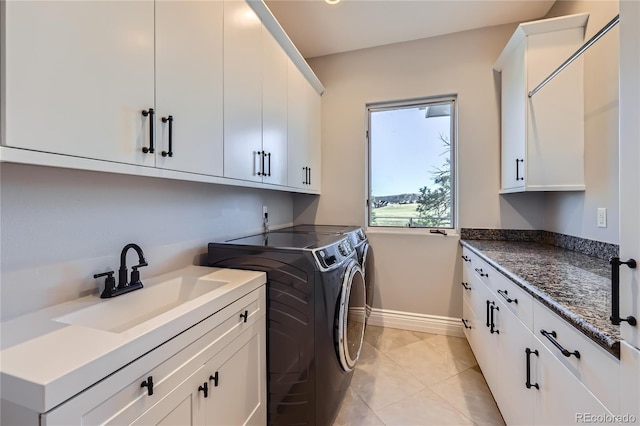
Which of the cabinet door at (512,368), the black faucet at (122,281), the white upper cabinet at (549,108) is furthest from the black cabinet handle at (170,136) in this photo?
the white upper cabinet at (549,108)

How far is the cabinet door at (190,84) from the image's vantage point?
3.51ft

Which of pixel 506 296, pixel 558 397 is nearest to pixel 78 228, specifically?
pixel 558 397

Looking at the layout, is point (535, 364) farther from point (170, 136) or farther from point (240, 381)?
point (170, 136)

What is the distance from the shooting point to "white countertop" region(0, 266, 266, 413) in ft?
1.84

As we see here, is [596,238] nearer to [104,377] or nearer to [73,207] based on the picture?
[104,377]

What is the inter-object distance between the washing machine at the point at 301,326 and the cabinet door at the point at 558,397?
2.82 feet

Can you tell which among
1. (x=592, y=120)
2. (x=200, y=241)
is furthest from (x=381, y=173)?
(x=200, y=241)

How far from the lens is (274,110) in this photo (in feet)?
6.55

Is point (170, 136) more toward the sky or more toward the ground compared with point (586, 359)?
more toward the sky

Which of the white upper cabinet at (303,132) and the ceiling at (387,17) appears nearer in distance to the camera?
the ceiling at (387,17)

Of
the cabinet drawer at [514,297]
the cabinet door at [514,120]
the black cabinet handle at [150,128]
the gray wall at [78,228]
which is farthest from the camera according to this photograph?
the cabinet door at [514,120]

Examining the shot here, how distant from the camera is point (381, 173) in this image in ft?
9.61

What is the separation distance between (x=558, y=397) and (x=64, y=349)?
1509 mm

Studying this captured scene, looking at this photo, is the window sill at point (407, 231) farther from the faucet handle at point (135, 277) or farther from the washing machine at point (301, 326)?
the faucet handle at point (135, 277)
